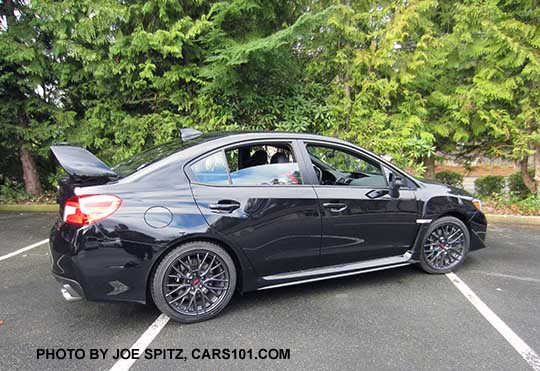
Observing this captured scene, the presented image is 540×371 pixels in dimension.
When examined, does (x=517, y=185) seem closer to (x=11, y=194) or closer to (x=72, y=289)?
(x=72, y=289)

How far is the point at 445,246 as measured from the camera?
3521mm

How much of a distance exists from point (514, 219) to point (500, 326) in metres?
4.16

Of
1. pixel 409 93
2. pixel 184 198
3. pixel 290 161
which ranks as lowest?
pixel 184 198

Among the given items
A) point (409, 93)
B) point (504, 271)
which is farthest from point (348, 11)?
point (504, 271)

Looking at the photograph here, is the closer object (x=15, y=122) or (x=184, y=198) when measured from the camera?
(x=184, y=198)

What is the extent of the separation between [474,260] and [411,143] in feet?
9.55

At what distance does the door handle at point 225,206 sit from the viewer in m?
2.61

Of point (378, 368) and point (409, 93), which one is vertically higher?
point (409, 93)

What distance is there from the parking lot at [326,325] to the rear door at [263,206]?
429mm

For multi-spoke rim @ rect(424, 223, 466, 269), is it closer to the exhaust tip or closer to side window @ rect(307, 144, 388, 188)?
side window @ rect(307, 144, 388, 188)

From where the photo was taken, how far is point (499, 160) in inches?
295

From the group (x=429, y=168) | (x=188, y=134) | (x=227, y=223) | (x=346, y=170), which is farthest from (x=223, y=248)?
(x=429, y=168)

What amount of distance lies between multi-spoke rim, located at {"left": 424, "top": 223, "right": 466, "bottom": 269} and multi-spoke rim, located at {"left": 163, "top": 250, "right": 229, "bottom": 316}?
215cm

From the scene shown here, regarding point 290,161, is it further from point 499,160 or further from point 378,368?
point 499,160
